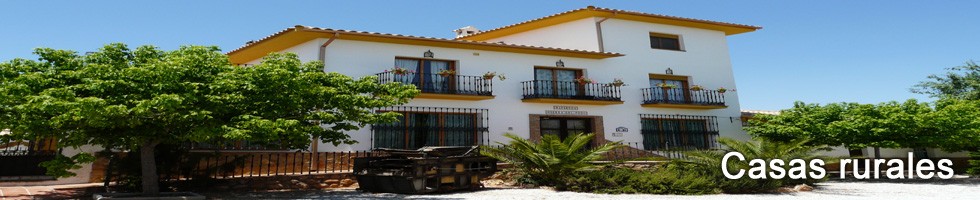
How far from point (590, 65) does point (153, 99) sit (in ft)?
43.1

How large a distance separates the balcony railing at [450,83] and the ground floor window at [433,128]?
0.56 meters

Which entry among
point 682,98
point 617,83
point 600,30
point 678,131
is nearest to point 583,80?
point 617,83

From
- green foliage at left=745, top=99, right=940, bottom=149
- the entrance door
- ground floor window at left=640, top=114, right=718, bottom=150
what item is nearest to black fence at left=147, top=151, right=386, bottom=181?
the entrance door

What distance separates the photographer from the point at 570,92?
55.1ft

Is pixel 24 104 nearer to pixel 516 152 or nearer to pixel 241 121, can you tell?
pixel 241 121

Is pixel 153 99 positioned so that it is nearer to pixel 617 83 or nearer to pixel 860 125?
pixel 617 83

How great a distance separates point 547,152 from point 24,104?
26.3ft

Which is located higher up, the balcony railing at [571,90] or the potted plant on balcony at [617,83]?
the potted plant on balcony at [617,83]

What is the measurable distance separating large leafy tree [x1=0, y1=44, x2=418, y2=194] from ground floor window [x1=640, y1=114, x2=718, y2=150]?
1122 centimetres

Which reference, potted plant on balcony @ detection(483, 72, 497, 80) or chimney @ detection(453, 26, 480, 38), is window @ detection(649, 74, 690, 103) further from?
chimney @ detection(453, 26, 480, 38)

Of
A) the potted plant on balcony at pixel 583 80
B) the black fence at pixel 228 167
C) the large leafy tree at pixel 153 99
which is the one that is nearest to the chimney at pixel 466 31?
the potted plant on balcony at pixel 583 80

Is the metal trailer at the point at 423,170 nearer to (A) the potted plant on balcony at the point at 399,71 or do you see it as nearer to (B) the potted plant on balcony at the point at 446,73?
(A) the potted plant on balcony at the point at 399,71

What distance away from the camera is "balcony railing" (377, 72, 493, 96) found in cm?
1495

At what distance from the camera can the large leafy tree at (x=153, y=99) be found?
6613mm
